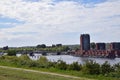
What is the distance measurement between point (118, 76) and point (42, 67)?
10.6 metres

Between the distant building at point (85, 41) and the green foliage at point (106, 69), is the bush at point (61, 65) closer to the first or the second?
the green foliage at point (106, 69)

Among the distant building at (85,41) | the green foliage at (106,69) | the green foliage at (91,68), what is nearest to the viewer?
the green foliage at (106,69)

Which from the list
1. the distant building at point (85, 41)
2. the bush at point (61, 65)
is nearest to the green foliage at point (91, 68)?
the bush at point (61, 65)

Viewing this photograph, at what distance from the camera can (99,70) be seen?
23.6 m

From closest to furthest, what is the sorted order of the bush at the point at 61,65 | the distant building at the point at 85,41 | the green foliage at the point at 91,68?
the green foliage at the point at 91,68 < the bush at the point at 61,65 < the distant building at the point at 85,41

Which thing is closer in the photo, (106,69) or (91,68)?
(106,69)

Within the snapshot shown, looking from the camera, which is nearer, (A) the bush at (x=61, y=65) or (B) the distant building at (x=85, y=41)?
(A) the bush at (x=61, y=65)

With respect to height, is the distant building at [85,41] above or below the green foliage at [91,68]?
above

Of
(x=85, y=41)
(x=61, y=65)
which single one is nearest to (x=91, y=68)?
(x=61, y=65)

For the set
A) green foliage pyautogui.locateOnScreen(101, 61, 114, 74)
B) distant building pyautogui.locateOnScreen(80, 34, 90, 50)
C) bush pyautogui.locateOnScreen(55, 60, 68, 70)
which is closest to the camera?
green foliage pyautogui.locateOnScreen(101, 61, 114, 74)

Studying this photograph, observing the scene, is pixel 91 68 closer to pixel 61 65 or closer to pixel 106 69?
pixel 106 69

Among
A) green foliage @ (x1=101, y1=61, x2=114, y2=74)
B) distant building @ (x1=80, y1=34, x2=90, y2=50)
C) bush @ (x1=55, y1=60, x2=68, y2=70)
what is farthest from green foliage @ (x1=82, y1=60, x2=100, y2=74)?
distant building @ (x1=80, y1=34, x2=90, y2=50)

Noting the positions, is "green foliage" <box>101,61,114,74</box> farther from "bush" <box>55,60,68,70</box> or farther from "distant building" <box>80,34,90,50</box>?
"distant building" <box>80,34,90,50</box>

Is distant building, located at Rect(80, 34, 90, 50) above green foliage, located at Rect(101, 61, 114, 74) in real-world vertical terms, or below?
above
